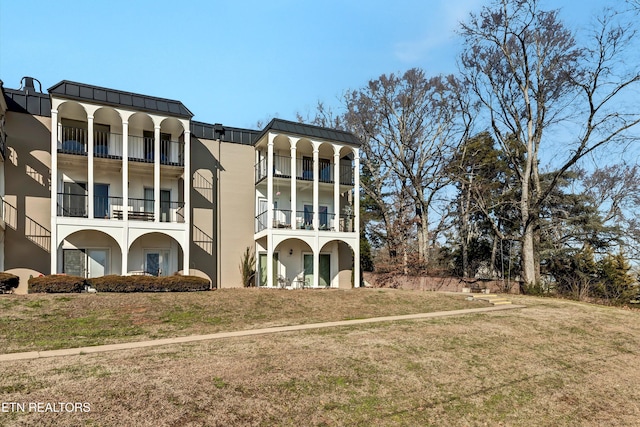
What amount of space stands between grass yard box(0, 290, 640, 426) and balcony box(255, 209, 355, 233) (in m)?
8.36

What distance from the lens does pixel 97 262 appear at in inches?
683

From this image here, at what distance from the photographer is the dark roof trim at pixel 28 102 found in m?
16.3

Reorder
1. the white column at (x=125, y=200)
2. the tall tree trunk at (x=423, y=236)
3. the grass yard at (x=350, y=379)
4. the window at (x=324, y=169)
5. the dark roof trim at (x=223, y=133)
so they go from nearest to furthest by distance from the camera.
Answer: the grass yard at (x=350, y=379)
the white column at (x=125, y=200)
the dark roof trim at (x=223, y=133)
the window at (x=324, y=169)
the tall tree trunk at (x=423, y=236)

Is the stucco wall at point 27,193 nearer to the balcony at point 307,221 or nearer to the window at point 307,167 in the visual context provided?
the balcony at point 307,221

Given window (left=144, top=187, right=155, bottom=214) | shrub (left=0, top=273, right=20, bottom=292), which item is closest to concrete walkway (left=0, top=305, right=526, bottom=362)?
shrub (left=0, top=273, right=20, bottom=292)

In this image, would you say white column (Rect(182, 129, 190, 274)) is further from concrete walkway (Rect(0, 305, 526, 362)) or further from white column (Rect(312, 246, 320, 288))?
concrete walkway (Rect(0, 305, 526, 362))

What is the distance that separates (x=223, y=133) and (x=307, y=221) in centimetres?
628

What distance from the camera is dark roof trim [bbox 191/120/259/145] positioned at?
20.0 meters

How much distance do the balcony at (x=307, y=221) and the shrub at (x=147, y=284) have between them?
4.58 metres

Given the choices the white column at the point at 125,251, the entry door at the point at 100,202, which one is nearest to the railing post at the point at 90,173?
the entry door at the point at 100,202

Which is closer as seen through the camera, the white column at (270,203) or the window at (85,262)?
the window at (85,262)

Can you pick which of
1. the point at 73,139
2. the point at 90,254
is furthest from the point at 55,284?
the point at 73,139

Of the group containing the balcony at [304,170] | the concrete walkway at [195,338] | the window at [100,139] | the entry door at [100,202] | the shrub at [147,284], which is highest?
the window at [100,139]

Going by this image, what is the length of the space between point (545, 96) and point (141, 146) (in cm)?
2328
